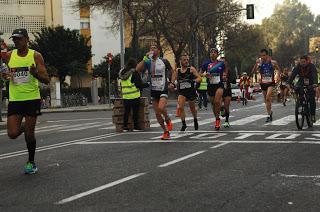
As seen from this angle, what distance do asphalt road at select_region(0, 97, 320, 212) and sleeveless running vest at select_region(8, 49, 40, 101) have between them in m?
1.04

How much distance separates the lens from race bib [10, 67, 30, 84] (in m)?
7.80

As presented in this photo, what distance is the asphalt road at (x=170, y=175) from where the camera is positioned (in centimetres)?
573

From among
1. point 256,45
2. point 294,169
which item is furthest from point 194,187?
point 256,45

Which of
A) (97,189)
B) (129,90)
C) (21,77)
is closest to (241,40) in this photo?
(129,90)

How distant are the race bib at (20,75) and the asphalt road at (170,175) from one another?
1.24m

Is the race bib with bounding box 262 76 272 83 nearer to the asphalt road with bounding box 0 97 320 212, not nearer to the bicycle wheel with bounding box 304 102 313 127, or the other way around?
the bicycle wheel with bounding box 304 102 313 127

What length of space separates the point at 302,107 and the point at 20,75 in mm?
7602

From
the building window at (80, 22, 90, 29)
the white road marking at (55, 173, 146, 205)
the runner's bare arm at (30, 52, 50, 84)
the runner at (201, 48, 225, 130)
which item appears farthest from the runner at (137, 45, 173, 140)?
the building window at (80, 22, 90, 29)

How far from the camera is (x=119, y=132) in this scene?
1411 centimetres

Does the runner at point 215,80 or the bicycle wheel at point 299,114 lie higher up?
the runner at point 215,80

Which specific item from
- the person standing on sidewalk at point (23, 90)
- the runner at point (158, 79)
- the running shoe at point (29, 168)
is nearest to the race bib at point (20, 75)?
the person standing on sidewalk at point (23, 90)

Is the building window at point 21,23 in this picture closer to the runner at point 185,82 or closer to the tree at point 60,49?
the tree at point 60,49

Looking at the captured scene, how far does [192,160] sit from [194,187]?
2094 millimetres

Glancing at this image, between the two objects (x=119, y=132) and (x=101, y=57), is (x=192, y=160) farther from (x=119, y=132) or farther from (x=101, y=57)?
(x=101, y=57)
